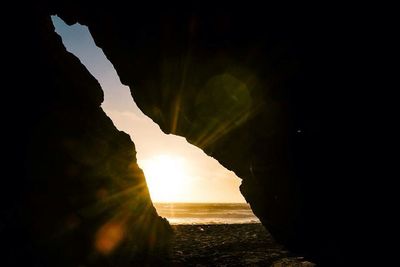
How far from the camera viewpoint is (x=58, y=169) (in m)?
15.6

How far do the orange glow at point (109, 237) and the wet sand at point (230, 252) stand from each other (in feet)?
9.96

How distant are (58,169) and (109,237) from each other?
4.39 m

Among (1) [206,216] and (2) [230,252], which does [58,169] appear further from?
(1) [206,216]

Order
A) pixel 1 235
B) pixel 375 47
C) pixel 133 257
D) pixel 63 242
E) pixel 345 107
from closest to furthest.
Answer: pixel 375 47 < pixel 345 107 < pixel 1 235 < pixel 63 242 < pixel 133 257

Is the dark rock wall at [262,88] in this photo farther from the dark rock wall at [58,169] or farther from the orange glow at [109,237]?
the orange glow at [109,237]

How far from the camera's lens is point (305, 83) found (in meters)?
8.45

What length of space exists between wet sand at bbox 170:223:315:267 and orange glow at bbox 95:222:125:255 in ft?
9.96

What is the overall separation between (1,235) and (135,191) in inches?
377

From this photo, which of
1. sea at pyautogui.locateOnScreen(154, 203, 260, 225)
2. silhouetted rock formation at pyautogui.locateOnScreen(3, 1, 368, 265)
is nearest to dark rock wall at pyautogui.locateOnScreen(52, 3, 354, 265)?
silhouetted rock formation at pyautogui.locateOnScreen(3, 1, 368, 265)

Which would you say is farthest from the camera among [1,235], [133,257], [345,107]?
[133,257]

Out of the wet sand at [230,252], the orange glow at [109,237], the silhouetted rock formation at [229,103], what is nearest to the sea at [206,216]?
the wet sand at [230,252]

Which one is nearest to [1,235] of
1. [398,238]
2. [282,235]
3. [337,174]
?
[282,235]

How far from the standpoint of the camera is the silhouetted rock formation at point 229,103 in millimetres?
8078

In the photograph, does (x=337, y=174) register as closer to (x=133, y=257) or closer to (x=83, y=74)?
(x=133, y=257)
